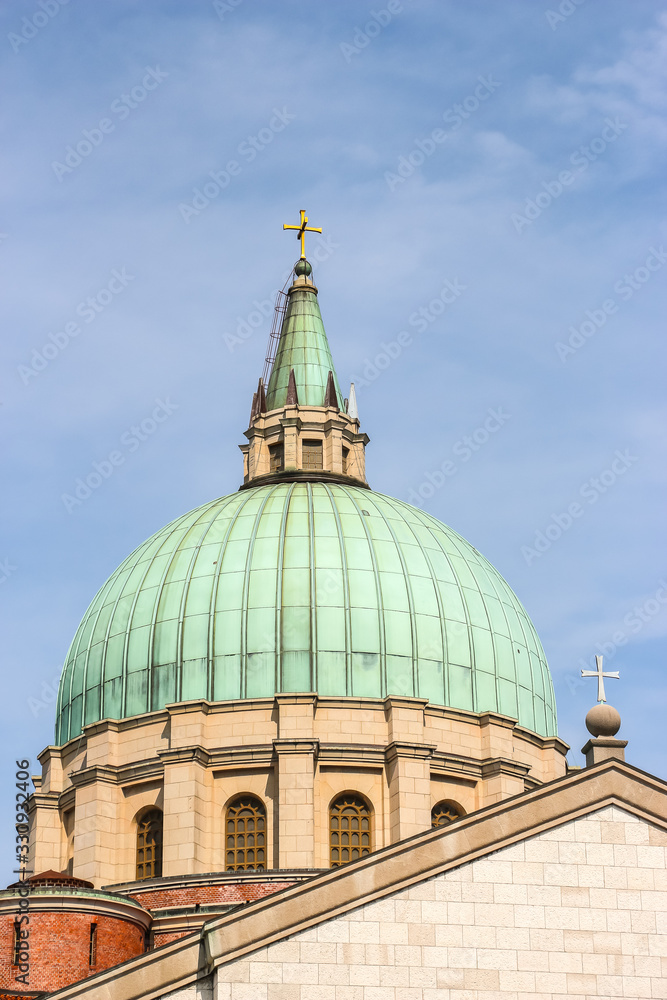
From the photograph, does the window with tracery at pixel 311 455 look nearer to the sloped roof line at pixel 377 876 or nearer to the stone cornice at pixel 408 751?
A: the stone cornice at pixel 408 751

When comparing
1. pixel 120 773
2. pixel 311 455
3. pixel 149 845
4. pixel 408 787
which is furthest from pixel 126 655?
pixel 311 455

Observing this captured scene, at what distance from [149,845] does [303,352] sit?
20653mm

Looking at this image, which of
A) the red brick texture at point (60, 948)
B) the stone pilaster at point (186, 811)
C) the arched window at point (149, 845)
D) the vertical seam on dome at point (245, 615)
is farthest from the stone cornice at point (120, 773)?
the red brick texture at point (60, 948)

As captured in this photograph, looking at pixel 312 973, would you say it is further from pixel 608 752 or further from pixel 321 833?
pixel 321 833

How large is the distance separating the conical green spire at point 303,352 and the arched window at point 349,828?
17.2 metres

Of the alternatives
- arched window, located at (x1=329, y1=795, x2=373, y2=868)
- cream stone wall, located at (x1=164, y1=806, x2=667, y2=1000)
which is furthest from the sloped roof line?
arched window, located at (x1=329, y1=795, x2=373, y2=868)

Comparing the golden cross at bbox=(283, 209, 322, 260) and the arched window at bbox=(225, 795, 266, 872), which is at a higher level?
the golden cross at bbox=(283, 209, 322, 260)

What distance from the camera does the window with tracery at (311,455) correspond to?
58.2 metres

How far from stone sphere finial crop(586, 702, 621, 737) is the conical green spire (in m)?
29.7

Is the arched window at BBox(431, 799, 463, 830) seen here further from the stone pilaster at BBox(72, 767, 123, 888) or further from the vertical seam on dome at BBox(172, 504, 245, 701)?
the stone pilaster at BBox(72, 767, 123, 888)

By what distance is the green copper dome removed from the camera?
49.5 m

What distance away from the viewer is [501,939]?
93.6ft

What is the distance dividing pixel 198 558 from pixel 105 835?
8.95m

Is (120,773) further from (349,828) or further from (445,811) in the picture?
(445,811)
